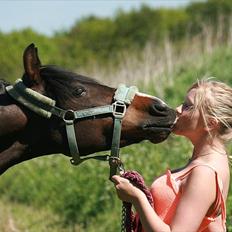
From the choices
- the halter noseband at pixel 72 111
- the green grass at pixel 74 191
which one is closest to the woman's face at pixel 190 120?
the halter noseband at pixel 72 111

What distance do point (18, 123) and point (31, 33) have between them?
4262 cm

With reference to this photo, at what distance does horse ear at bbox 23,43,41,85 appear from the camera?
3.97 metres

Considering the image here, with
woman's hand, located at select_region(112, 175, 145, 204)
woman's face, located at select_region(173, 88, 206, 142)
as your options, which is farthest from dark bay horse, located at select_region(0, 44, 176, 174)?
woman's hand, located at select_region(112, 175, 145, 204)

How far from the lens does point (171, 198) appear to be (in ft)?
11.5

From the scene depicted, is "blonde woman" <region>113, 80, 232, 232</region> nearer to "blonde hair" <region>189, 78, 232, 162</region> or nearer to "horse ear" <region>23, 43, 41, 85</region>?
"blonde hair" <region>189, 78, 232, 162</region>

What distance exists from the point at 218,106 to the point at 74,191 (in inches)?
209

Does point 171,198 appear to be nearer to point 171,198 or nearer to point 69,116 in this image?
point 171,198

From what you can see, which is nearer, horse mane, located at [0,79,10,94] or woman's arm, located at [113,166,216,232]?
woman's arm, located at [113,166,216,232]

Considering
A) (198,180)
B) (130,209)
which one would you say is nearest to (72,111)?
(130,209)

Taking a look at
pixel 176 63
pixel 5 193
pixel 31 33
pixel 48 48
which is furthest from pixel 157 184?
pixel 31 33

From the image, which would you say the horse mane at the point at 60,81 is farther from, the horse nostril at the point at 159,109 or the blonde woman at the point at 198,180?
the blonde woman at the point at 198,180

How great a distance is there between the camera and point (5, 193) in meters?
11.1

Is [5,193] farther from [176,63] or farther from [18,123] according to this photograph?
[176,63]

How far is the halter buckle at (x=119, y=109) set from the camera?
4.04 m
